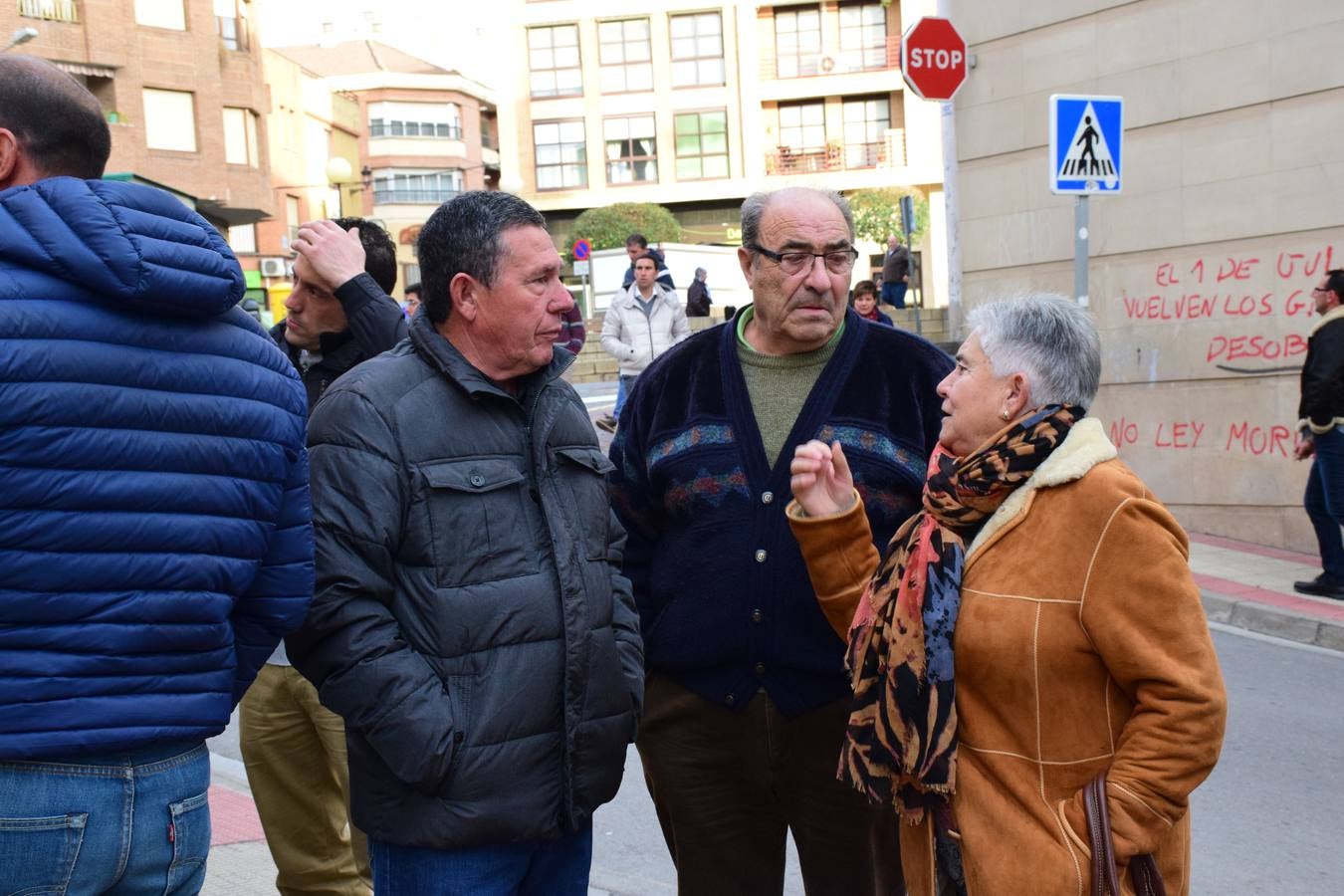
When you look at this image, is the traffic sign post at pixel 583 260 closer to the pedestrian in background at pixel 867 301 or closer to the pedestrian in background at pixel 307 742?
the pedestrian in background at pixel 867 301

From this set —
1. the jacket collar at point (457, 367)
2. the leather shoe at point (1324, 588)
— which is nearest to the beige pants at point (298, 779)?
the jacket collar at point (457, 367)

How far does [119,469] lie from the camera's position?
6.75 ft

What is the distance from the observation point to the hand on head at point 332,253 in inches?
135

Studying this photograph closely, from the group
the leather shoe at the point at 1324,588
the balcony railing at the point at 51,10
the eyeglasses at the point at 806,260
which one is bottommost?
the leather shoe at the point at 1324,588

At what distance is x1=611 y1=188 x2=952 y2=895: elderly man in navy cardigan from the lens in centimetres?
319

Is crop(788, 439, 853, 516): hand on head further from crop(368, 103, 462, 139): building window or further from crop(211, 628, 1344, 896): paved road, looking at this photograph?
crop(368, 103, 462, 139): building window

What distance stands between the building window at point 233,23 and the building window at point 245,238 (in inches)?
243

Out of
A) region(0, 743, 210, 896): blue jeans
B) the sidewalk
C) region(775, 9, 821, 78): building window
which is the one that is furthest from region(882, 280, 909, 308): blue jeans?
region(775, 9, 821, 78): building window

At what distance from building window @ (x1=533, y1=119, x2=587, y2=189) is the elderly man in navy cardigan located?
164 feet

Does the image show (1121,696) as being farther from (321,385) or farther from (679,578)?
(321,385)

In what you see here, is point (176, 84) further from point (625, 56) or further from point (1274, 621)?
point (1274, 621)

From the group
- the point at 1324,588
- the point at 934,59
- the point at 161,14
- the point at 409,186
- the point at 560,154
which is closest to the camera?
the point at 1324,588

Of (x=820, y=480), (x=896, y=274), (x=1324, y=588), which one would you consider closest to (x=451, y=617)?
(x=820, y=480)

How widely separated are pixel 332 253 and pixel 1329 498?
705 cm
